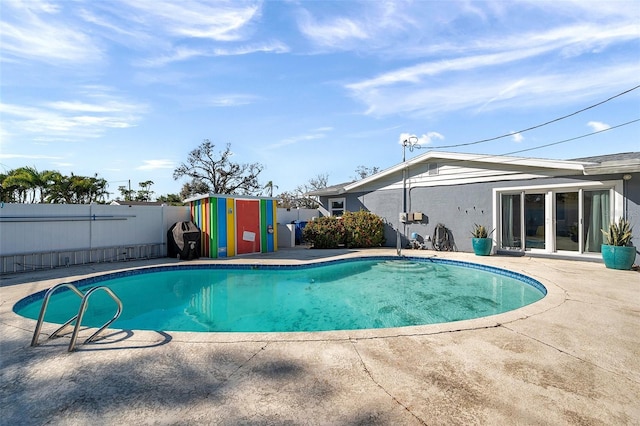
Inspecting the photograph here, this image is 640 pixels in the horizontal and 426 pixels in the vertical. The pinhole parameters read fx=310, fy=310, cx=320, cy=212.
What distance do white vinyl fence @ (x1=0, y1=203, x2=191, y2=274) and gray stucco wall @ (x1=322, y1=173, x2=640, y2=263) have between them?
8.32 metres

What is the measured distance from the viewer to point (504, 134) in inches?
460

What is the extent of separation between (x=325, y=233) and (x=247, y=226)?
3077 millimetres

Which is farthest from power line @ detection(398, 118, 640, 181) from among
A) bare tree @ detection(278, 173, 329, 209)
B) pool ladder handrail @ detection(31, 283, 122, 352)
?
bare tree @ detection(278, 173, 329, 209)

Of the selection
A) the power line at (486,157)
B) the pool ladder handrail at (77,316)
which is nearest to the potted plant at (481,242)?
the power line at (486,157)

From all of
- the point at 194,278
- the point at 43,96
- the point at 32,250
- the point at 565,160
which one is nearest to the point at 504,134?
the point at 565,160

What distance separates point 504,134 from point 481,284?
23.9 feet

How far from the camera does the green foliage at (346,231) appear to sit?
12312 millimetres

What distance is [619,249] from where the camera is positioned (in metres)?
7.18

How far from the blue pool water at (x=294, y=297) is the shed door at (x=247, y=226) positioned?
83.0 inches

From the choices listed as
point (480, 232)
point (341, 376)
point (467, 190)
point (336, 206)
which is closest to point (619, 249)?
point (480, 232)

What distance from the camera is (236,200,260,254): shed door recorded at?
35.4ft

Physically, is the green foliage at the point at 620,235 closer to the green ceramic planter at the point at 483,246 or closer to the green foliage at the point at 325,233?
the green ceramic planter at the point at 483,246

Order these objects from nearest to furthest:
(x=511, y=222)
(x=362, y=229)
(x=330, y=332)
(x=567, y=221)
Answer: (x=330, y=332) < (x=567, y=221) < (x=511, y=222) < (x=362, y=229)

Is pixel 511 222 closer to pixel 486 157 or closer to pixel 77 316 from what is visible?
pixel 486 157
